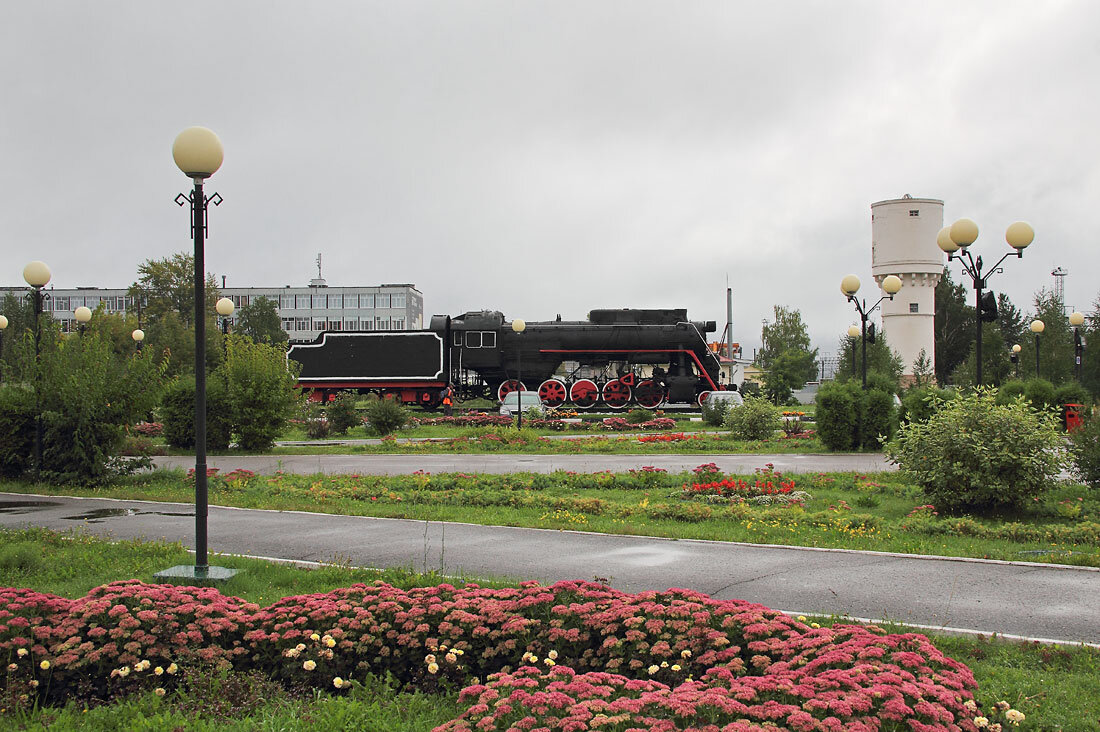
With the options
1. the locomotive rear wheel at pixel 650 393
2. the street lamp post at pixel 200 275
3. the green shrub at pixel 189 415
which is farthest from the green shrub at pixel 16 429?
the locomotive rear wheel at pixel 650 393

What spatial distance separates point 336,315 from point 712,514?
9638 centimetres

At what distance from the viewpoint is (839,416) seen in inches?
873

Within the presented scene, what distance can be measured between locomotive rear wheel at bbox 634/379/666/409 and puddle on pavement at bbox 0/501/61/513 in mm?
26513

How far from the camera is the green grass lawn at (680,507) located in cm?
1017

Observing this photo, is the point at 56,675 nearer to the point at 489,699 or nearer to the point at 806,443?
the point at 489,699

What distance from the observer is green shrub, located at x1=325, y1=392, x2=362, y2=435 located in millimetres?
29019

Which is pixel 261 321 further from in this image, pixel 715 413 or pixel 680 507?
pixel 680 507

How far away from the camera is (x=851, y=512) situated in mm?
12180

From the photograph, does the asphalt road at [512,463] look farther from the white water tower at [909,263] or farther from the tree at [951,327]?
the tree at [951,327]

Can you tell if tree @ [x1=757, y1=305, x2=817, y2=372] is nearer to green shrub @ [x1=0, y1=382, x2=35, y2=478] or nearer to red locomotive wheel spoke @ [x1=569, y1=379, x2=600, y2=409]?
red locomotive wheel spoke @ [x1=569, y1=379, x2=600, y2=409]

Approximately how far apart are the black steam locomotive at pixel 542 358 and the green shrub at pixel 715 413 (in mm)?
5416

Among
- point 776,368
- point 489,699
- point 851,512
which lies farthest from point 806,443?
point 776,368

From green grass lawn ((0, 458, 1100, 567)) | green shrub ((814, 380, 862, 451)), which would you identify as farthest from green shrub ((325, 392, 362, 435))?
green shrub ((814, 380, 862, 451))

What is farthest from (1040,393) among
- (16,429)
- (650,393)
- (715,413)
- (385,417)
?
(16,429)
